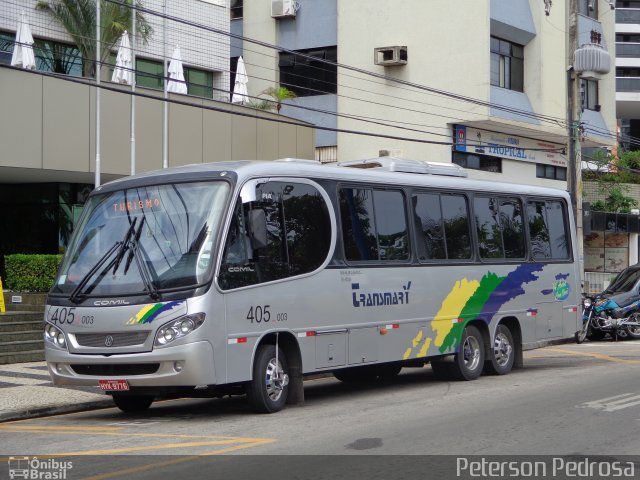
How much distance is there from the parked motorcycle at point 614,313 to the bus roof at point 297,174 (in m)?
11.1

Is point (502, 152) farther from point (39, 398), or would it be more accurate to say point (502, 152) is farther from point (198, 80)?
point (39, 398)

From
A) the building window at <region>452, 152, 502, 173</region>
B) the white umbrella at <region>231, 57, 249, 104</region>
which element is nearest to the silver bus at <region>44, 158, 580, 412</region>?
the white umbrella at <region>231, 57, 249, 104</region>

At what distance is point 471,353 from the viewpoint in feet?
55.1

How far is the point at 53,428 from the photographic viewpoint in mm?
12250

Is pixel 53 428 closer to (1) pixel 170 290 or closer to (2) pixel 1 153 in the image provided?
(1) pixel 170 290

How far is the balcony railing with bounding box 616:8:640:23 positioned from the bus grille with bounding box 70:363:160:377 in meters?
69.5

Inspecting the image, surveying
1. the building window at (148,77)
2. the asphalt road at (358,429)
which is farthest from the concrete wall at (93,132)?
the asphalt road at (358,429)

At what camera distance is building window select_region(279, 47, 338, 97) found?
127ft

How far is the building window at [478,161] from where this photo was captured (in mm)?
36781

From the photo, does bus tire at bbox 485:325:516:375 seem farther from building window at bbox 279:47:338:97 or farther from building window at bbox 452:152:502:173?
building window at bbox 279:47:338:97

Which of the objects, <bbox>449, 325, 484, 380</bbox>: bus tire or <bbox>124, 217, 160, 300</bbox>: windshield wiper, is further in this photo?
<bbox>449, 325, 484, 380</bbox>: bus tire

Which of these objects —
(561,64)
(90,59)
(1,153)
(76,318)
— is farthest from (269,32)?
(76,318)

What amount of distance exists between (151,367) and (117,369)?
0.47 meters

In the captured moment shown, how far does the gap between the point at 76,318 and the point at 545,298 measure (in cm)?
918
